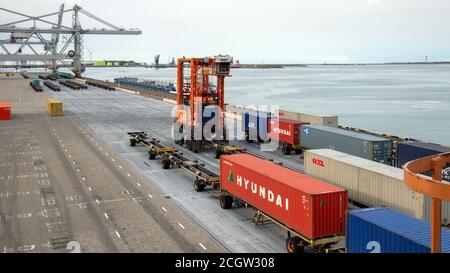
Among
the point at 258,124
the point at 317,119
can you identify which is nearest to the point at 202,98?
the point at 258,124

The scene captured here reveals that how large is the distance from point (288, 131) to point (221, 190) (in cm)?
1764

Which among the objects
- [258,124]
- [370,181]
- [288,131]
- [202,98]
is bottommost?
[370,181]

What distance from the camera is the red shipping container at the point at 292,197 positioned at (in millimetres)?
20625

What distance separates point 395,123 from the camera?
86.8m

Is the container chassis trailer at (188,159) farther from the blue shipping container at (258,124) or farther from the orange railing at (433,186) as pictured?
the orange railing at (433,186)

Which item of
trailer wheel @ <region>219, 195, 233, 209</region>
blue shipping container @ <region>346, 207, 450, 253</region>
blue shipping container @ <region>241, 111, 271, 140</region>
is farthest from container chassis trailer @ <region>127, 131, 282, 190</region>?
blue shipping container @ <region>346, 207, 450, 253</region>

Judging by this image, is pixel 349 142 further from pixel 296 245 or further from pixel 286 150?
pixel 296 245

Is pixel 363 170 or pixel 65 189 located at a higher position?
pixel 363 170

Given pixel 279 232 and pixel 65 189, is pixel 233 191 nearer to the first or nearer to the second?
pixel 279 232

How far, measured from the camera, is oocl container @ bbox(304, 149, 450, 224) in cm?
2266

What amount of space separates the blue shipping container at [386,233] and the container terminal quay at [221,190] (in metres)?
0.04

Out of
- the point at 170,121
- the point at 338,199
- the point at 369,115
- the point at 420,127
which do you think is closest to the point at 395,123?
the point at 420,127

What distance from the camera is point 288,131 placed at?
150 ft
